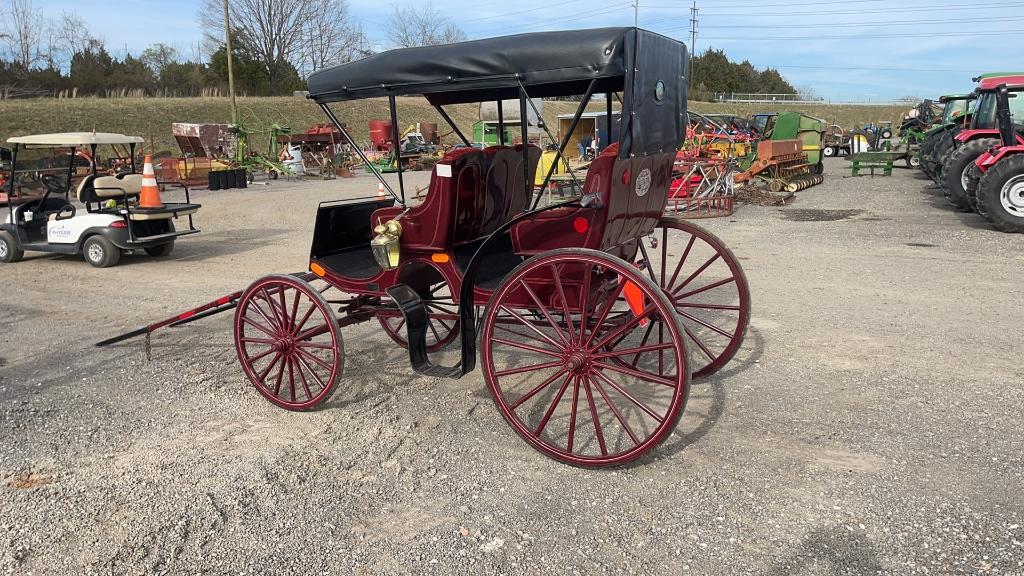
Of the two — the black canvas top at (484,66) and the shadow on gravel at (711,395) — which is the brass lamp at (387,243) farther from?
the shadow on gravel at (711,395)

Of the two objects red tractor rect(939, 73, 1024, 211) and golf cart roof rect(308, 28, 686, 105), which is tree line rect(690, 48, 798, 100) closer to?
red tractor rect(939, 73, 1024, 211)

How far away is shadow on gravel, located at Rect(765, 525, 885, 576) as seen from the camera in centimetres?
270

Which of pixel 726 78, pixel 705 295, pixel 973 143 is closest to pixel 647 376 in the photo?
pixel 705 295

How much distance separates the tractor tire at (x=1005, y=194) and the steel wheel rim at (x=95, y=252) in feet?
40.7

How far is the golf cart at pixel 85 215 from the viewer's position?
9219mm

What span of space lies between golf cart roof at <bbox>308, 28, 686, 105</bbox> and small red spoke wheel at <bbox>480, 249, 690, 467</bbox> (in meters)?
0.91

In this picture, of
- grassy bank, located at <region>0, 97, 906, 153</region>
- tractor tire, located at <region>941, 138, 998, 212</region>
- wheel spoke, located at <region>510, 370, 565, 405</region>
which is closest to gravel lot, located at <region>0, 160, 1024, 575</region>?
wheel spoke, located at <region>510, 370, 565, 405</region>

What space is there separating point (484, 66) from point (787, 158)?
1510 centimetres

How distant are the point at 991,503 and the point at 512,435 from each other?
2.28m

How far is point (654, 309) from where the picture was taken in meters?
3.28

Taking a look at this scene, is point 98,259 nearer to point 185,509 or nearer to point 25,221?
point 25,221

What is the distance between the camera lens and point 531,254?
3.94m

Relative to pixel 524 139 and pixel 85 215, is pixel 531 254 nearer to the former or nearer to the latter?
pixel 524 139

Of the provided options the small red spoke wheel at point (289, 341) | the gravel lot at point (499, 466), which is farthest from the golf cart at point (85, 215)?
the small red spoke wheel at point (289, 341)
